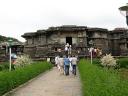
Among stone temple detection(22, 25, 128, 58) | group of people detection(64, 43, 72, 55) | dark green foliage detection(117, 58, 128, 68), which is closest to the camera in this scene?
dark green foliage detection(117, 58, 128, 68)

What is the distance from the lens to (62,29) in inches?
1953

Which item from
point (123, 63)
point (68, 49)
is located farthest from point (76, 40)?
point (123, 63)

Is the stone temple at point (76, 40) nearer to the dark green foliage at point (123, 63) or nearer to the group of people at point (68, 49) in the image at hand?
the group of people at point (68, 49)

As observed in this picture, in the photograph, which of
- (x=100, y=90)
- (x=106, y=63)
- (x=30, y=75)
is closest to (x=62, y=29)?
(x=106, y=63)

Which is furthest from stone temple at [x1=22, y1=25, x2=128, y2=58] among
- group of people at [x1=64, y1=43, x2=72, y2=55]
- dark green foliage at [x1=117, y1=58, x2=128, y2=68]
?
dark green foliage at [x1=117, y1=58, x2=128, y2=68]

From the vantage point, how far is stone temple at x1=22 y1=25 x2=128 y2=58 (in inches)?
1953

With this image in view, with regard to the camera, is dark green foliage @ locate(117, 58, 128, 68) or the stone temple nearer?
dark green foliage @ locate(117, 58, 128, 68)

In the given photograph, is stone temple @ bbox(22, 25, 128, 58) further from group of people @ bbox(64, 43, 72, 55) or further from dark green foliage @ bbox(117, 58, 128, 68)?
dark green foliage @ bbox(117, 58, 128, 68)

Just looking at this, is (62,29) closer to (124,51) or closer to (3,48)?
(124,51)

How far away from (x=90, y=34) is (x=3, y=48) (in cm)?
1596

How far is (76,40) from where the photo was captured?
50375mm

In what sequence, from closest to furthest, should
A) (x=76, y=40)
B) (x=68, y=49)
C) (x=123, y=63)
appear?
1. (x=123, y=63)
2. (x=68, y=49)
3. (x=76, y=40)

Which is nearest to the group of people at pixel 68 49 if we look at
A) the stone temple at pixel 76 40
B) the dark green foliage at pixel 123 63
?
the stone temple at pixel 76 40

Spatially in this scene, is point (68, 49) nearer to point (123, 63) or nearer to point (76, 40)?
point (76, 40)
